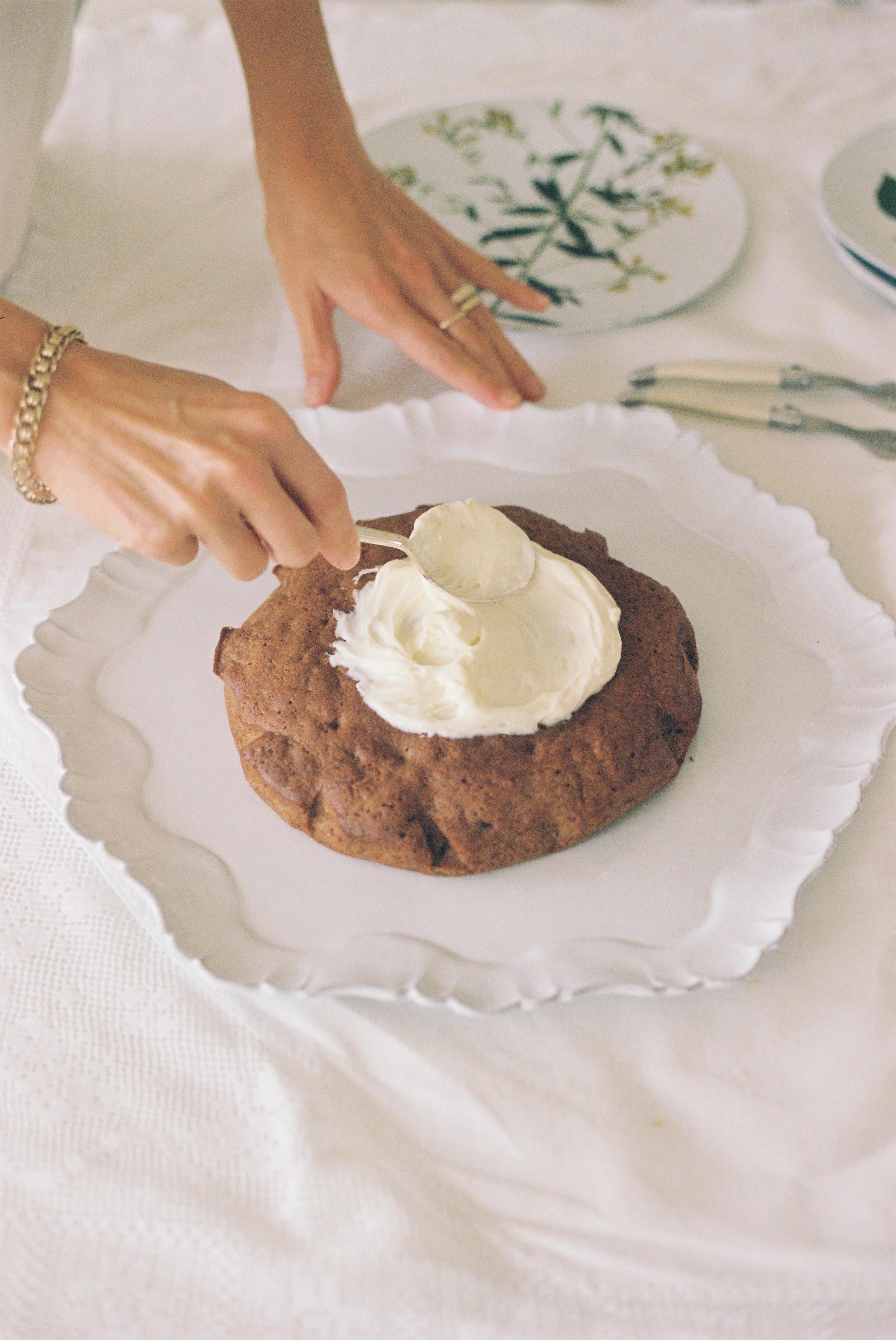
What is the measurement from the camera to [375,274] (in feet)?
6.46

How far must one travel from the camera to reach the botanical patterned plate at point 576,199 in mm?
2107

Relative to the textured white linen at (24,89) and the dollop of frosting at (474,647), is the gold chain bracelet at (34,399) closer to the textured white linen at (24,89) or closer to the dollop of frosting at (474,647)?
the dollop of frosting at (474,647)

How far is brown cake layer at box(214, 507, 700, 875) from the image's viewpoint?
131cm

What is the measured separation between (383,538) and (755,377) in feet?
2.97

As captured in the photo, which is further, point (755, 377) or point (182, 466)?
point (755, 377)

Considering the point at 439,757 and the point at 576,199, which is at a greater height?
the point at 576,199

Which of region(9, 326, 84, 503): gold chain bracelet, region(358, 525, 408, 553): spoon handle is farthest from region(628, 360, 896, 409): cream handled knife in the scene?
region(9, 326, 84, 503): gold chain bracelet

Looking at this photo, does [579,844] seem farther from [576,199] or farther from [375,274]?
[576,199]

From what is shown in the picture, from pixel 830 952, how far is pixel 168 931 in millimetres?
768

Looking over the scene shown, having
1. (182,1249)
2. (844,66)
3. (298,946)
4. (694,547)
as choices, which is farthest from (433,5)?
(182,1249)

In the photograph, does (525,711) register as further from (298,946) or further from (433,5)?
(433,5)

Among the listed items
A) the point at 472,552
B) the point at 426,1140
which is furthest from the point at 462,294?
the point at 426,1140

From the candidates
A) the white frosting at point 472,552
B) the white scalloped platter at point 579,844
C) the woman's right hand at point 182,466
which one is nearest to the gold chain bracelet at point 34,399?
the woman's right hand at point 182,466

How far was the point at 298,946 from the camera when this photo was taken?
1.24 m
